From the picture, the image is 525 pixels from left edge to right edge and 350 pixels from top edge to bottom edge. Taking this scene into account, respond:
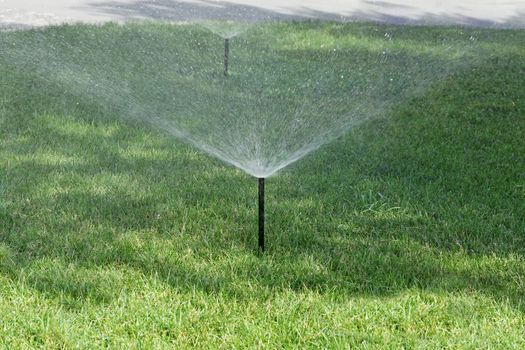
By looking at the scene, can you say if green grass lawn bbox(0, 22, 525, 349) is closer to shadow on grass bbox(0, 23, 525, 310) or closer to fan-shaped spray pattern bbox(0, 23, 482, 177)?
shadow on grass bbox(0, 23, 525, 310)

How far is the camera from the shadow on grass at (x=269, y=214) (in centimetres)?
367

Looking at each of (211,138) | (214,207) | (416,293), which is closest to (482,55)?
(211,138)

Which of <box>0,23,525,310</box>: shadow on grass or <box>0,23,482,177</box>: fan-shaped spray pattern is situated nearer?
→ <box>0,23,525,310</box>: shadow on grass

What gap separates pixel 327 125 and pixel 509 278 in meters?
2.87

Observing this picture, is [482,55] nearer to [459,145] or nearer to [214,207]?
[459,145]

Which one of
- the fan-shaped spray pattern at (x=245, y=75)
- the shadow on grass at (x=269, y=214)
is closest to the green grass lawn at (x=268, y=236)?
the shadow on grass at (x=269, y=214)

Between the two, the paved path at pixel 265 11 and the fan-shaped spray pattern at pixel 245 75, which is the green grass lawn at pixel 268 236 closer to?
the fan-shaped spray pattern at pixel 245 75

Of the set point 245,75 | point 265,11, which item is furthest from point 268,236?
point 265,11

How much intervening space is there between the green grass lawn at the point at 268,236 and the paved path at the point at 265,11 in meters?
4.50

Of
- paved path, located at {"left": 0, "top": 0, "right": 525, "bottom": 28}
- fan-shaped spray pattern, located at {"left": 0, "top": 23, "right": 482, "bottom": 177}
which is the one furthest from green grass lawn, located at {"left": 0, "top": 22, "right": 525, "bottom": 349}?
paved path, located at {"left": 0, "top": 0, "right": 525, "bottom": 28}

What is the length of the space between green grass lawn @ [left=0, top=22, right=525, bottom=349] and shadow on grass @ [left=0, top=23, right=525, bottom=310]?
13 mm

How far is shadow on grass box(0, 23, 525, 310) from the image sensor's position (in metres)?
3.67

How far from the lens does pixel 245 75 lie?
7910 mm

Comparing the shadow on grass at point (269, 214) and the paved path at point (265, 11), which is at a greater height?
the paved path at point (265, 11)
